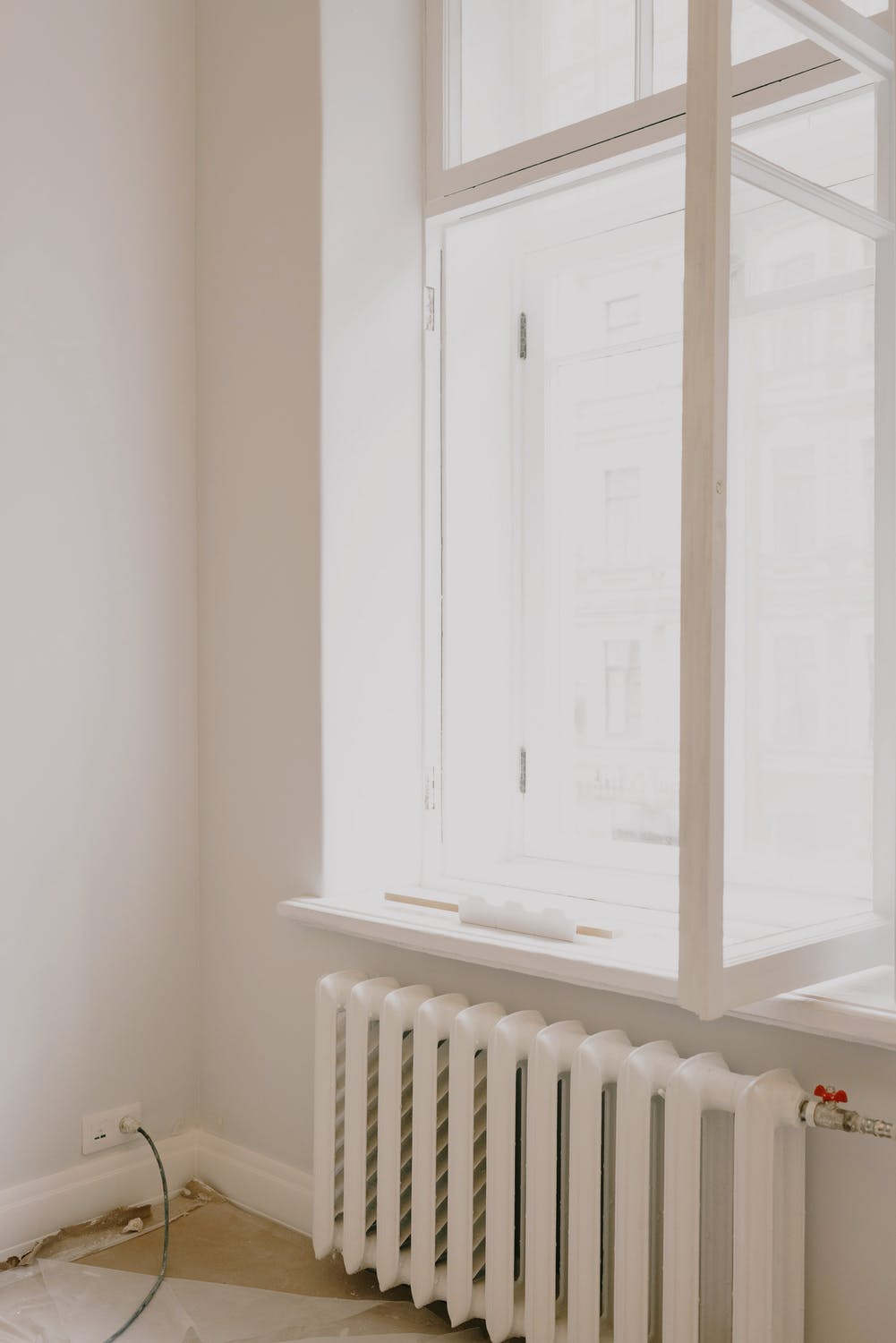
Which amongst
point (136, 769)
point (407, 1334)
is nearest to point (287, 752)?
point (136, 769)

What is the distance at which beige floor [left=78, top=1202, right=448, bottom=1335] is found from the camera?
2.07m

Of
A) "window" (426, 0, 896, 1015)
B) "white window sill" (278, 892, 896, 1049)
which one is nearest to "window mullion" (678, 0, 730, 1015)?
"window" (426, 0, 896, 1015)

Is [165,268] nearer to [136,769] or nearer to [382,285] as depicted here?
Answer: [382,285]

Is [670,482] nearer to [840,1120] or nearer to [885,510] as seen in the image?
[885,510]

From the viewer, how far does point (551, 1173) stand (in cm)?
183

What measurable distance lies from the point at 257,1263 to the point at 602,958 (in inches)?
39.4

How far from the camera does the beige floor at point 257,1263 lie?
2066 millimetres

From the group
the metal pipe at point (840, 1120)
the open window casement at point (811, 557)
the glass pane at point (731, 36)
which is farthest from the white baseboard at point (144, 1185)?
the glass pane at point (731, 36)

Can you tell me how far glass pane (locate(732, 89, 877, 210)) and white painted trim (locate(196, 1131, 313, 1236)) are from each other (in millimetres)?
2048

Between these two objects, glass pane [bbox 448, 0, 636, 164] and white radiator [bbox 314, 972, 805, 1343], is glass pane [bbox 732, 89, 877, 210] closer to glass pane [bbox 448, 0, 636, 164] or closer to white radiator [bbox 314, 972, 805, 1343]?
glass pane [bbox 448, 0, 636, 164]

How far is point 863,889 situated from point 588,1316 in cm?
79

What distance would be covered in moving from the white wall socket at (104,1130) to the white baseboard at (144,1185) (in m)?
0.02

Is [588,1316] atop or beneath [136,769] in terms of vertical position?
beneath

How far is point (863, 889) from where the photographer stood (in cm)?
162
